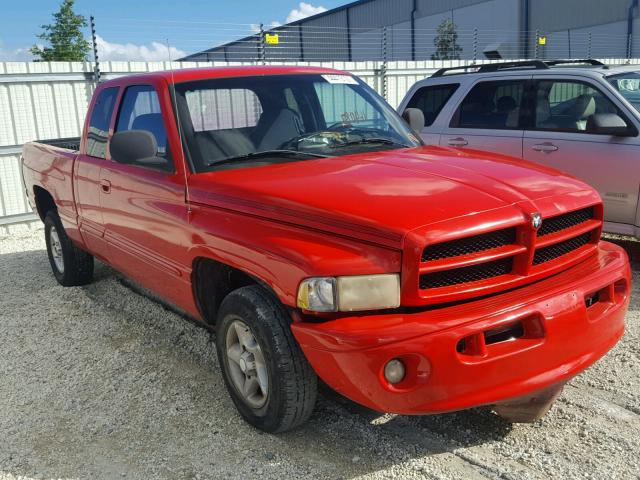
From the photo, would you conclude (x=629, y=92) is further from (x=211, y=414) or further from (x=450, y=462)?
(x=211, y=414)

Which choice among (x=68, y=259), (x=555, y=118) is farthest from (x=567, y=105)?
(x=68, y=259)

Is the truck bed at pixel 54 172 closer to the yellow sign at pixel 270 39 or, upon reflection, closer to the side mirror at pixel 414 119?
the side mirror at pixel 414 119

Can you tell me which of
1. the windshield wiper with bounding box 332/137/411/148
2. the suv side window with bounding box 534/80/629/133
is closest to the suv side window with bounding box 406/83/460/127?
the suv side window with bounding box 534/80/629/133

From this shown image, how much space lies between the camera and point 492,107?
21.3ft

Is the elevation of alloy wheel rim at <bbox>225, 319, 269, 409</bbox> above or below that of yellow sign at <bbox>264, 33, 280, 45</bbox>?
below

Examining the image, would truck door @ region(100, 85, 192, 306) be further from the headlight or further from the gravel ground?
the headlight

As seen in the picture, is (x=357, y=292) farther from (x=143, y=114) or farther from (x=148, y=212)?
(x=143, y=114)

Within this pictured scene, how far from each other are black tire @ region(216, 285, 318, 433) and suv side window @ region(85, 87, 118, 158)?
2216 mm

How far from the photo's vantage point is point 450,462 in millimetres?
2834

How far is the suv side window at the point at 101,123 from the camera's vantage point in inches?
181

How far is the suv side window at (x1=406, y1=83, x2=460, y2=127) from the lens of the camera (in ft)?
22.7

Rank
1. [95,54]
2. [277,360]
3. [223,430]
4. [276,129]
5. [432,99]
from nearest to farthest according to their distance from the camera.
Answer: [277,360]
[223,430]
[276,129]
[432,99]
[95,54]

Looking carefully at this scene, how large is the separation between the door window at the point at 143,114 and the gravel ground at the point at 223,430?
4.78 ft

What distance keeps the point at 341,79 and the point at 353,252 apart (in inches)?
85.0
